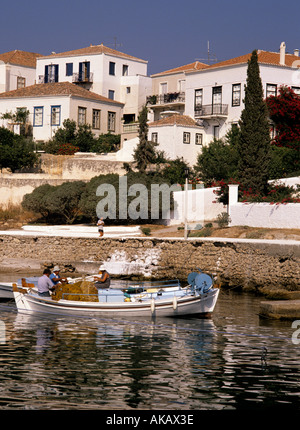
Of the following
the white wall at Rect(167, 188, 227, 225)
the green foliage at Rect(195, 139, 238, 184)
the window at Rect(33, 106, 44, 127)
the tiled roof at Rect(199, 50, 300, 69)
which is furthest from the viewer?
the window at Rect(33, 106, 44, 127)

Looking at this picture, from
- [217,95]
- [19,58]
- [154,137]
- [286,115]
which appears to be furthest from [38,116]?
[286,115]

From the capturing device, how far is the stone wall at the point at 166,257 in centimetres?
2952

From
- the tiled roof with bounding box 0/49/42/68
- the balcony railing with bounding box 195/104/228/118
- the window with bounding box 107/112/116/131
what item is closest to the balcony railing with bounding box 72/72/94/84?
the window with bounding box 107/112/116/131

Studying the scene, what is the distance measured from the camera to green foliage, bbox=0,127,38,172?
183 feet

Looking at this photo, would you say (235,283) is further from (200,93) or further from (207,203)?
(200,93)

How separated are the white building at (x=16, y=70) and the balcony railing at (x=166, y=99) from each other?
18.2 meters

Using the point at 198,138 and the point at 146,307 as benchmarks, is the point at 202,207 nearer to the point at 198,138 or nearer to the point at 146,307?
the point at 198,138

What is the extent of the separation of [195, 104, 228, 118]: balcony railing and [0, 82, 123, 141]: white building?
13.9 metres

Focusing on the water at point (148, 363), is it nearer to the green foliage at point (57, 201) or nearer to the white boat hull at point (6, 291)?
the white boat hull at point (6, 291)

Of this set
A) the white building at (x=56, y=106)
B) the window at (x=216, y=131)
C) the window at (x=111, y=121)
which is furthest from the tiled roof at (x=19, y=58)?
the window at (x=216, y=131)

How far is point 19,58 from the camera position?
260ft

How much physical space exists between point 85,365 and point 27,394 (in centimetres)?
290

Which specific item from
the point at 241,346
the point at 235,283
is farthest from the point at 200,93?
the point at 241,346

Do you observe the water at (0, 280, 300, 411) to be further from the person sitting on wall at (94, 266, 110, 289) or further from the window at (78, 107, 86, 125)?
the window at (78, 107, 86, 125)
